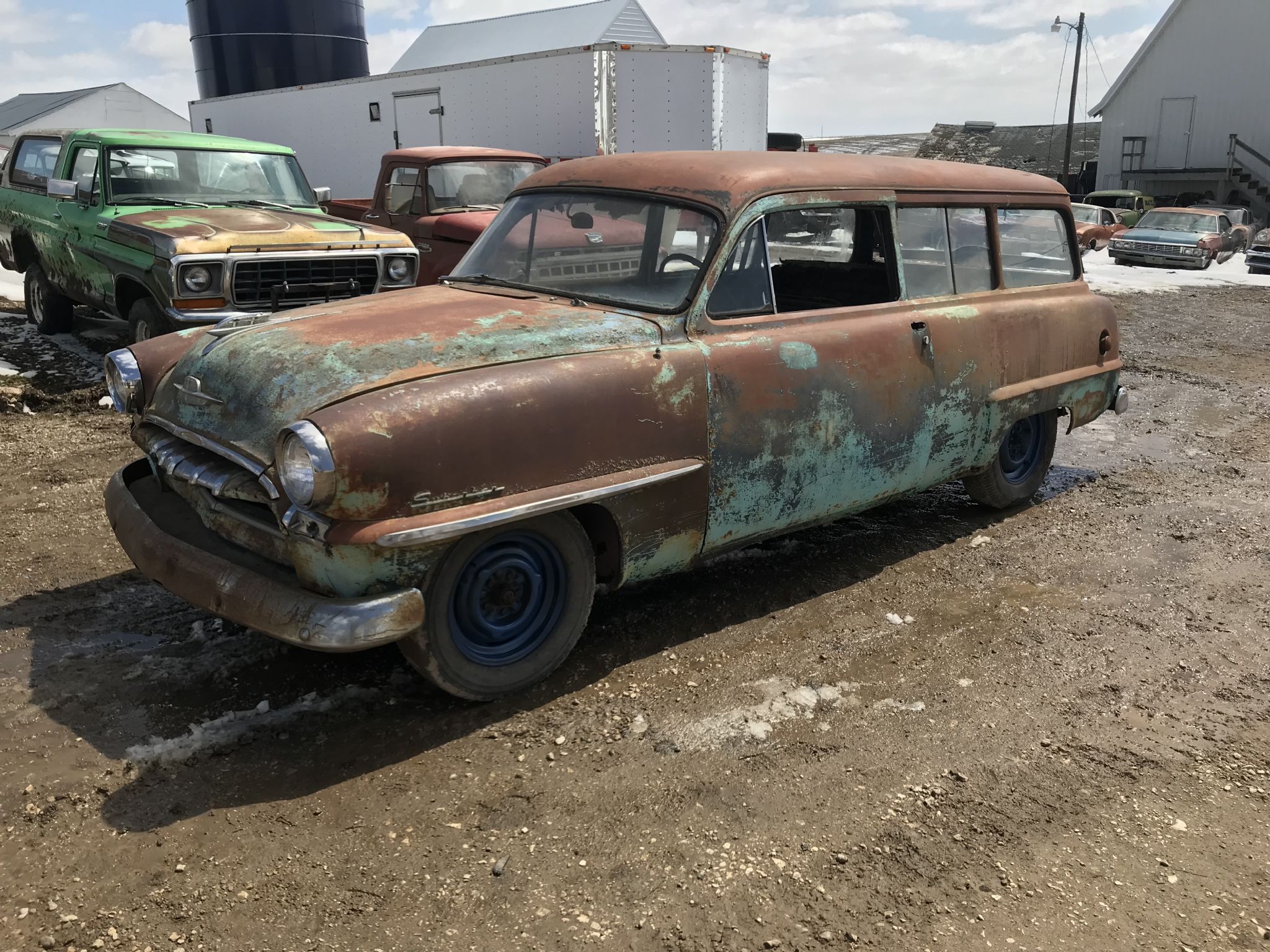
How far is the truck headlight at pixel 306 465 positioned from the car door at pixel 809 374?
4.57ft

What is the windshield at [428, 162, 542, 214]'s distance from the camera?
991 cm

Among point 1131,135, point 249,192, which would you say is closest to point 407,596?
point 249,192

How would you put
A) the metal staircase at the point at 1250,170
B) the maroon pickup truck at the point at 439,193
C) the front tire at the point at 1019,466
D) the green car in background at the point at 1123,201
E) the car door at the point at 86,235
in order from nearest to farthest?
1. the front tire at the point at 1019,466
2. the car door at the point at 86,235
3. the maroon pickup truck at the point at 439,193
4. the green car in background at the point at 1123,201
5. the metal staircase at the point at 1250,170

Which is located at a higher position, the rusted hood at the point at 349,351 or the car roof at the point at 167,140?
the car roof at the point at 167,140

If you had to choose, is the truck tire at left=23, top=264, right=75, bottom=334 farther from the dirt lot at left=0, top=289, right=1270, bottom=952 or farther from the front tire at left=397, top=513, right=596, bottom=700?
the front tire at left=397, top=513, right=596, bottom=700

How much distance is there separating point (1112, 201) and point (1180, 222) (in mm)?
7203

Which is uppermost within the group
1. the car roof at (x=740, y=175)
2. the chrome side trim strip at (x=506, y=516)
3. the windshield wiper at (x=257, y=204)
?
the car roof at (x=740, y=175)

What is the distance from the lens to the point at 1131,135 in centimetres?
3688

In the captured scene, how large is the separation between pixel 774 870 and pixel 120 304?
661 cm

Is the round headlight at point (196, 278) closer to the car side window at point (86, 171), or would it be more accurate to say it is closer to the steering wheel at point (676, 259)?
the car side window at point (86, 171)

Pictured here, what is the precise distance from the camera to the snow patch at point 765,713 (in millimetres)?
3172

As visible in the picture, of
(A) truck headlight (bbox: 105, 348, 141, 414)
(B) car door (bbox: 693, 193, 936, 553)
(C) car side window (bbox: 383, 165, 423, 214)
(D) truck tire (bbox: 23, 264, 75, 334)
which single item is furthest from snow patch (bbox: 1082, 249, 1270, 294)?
(A) truck headlight (bbox: 105, 348, 141, 414)

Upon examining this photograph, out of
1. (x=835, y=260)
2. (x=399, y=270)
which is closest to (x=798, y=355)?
(x=835, y=260)

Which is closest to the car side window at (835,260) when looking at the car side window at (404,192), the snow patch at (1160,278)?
the car side window at (404,192)
